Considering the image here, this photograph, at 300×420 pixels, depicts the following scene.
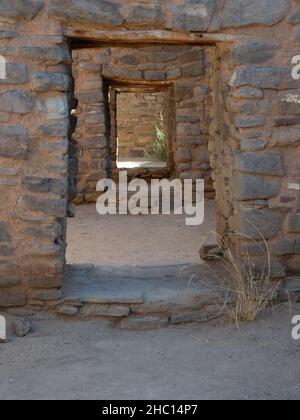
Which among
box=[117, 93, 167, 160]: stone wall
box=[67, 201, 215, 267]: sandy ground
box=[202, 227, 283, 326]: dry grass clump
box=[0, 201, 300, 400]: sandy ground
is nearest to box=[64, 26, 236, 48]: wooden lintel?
box=[202, 227, 283, 326]: dry grass clump

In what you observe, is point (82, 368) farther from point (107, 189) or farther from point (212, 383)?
point (107, 189)

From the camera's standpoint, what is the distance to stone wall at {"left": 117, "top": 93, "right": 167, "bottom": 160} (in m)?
14.7

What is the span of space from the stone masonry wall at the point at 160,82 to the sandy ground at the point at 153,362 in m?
5.60

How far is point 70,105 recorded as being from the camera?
4.32m

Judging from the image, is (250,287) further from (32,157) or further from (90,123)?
(90,123)

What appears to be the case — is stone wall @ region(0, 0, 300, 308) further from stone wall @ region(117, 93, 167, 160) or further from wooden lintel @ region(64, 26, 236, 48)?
stone wall @ region(117, 93, 167, 160)

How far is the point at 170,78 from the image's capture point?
31.0 ft

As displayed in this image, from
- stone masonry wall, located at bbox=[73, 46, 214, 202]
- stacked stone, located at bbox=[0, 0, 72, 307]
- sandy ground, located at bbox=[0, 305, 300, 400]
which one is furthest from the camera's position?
stone masonry wall, located at bbox=[73, 46, 214, 202]

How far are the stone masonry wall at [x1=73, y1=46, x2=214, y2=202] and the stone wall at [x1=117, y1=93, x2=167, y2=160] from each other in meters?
5.03

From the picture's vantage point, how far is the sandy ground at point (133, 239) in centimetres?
657

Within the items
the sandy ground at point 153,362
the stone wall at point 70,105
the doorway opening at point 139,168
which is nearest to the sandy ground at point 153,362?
the sandy ground at point 153,362

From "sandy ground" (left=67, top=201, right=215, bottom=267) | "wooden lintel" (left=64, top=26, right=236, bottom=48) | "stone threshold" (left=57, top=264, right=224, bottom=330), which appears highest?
"wooden lintel" (left=64, top=26, right=236, bottom=48)

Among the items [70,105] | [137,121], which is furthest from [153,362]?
[137,121]

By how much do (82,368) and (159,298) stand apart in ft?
3.27
